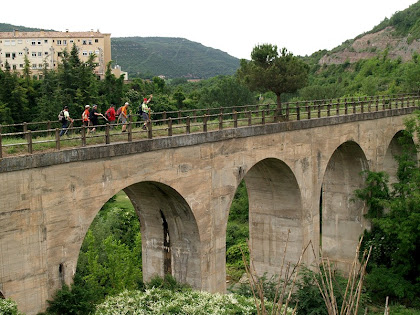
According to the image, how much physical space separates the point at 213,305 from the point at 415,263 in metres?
18.6

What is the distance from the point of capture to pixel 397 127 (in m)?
36.8

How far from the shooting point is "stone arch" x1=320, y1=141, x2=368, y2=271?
113 feet

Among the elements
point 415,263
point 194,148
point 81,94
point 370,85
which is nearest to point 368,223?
point 415,263

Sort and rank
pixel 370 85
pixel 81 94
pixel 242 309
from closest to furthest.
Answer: pixel 242 309
pixel 81 94
pixel 370 85

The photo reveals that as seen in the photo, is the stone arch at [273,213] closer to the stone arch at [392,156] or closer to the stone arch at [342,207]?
the stone arch at [342,207]

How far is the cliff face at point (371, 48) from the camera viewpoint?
108 metres

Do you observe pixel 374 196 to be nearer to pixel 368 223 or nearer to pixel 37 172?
pixel 368 223

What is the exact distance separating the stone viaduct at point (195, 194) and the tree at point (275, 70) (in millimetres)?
4835

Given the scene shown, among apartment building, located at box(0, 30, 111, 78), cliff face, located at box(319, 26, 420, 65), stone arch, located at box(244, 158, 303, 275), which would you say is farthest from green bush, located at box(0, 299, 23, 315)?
cliff face, located at box(319, 26, 420, 65)

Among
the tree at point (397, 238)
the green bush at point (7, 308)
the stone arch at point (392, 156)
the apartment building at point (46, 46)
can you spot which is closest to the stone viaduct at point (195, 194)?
the stone arch at point (392, 156)

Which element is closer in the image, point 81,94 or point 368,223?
point 368,223

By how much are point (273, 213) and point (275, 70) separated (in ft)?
31.6

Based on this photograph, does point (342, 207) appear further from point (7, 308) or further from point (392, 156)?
point (7, 308)

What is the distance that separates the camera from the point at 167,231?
22406mm
